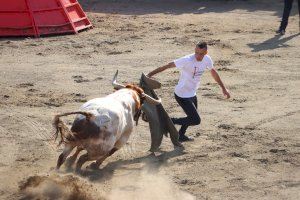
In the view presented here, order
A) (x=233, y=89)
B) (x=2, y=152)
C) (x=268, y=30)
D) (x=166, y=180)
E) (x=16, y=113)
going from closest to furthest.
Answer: (x=166, y=180)
(x=2, y=152)
(x=16, y=113)
(x=233, y=89)
(x=268, y=30)

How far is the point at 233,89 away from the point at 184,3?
9.20 metres

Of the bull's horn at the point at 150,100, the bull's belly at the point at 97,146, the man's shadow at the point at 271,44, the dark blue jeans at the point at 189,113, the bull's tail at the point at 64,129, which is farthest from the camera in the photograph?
the man's shadow at the point at 271,44

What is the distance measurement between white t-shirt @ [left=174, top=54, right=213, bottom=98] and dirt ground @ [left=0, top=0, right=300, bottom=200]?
80 centimetres

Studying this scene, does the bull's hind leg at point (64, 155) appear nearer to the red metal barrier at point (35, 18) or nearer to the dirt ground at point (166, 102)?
the dirt ground at point (166, 102)

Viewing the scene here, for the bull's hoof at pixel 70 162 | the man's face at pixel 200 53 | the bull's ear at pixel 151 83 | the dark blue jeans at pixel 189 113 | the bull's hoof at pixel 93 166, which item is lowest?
the bull's hoof at pixel 93 166

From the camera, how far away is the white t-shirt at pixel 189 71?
30.3ft

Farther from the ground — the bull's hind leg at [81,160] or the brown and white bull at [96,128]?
the brown and white bull at [96,128]

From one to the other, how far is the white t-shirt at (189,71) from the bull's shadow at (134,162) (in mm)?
825

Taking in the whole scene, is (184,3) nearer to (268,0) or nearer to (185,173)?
(268,0)

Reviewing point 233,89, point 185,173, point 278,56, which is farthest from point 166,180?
point 278,56

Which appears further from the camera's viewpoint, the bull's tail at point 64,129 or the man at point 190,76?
the man at point 190,76

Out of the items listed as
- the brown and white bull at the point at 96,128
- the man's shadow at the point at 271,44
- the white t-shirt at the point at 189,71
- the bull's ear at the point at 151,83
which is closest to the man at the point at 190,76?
the white t-shirt at the point at 189,71

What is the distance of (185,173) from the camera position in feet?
27.8

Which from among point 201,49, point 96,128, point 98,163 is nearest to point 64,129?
point 96,128
